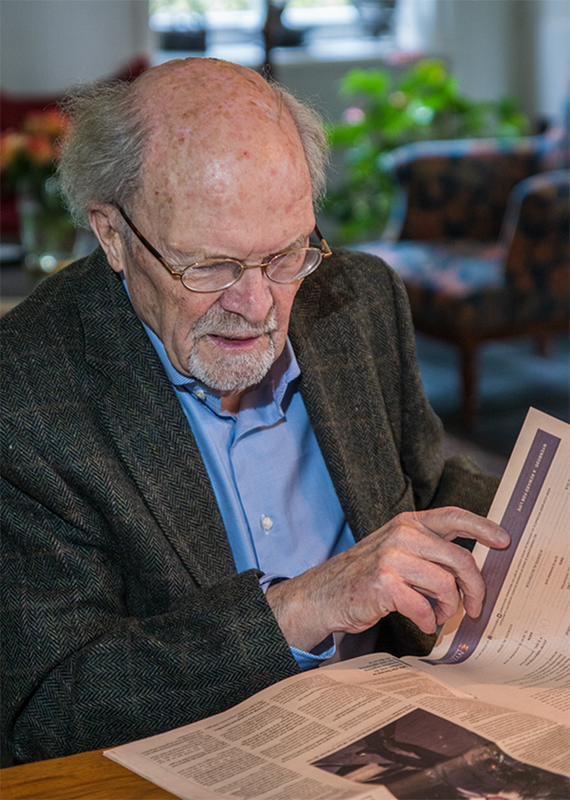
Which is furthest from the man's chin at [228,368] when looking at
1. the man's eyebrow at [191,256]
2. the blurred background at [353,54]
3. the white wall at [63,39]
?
the white wall at [63,39]

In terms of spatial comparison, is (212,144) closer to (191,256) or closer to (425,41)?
(191,256)

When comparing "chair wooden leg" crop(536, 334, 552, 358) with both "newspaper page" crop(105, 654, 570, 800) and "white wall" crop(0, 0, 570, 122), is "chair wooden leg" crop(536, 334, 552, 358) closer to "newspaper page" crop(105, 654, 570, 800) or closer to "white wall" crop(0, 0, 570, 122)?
"white wall" crop(0, 0, 570, 122)

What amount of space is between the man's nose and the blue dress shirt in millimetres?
110

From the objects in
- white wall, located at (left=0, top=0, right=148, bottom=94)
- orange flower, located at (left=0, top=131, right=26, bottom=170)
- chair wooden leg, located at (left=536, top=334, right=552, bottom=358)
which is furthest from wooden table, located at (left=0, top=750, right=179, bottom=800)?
white wall, located at (left=0, top=0, right=148, bottom=94)

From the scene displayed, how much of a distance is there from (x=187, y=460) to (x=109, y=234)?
0.28 m

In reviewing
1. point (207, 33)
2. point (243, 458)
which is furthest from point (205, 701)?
point (207, 33)

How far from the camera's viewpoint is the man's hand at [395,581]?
2.64 ft

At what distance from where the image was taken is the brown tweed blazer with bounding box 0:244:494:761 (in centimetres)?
80

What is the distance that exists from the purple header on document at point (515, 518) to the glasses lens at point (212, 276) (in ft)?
1.16

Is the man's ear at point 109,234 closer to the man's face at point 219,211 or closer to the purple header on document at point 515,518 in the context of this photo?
the man's face at point 219,211

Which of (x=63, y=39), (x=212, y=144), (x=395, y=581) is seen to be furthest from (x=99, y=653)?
(x=63, y=39)

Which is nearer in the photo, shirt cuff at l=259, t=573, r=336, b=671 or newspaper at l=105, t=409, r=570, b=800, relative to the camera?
newspaper at l=105, t=409, r=570, b=800

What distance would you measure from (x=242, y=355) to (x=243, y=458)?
0.14 metres

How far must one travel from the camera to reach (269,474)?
1.05m
